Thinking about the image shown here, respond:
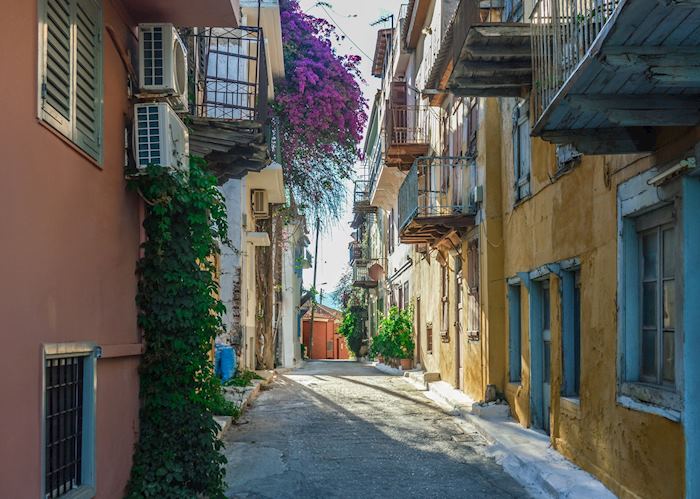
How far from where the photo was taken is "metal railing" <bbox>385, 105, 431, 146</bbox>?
2128 centimetres

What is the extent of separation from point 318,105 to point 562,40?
1166 cm

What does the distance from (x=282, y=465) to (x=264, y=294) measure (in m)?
15.0

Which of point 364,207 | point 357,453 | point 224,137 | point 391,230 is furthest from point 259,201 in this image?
point 364,207

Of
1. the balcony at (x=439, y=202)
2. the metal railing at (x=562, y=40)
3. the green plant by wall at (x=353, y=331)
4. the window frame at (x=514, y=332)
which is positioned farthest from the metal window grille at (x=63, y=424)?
the green plant by wall at (x=353, y=331)

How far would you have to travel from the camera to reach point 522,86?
10297 mm

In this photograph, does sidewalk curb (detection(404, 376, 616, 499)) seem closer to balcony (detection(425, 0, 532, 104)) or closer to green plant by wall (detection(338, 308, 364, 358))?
balcony (detection(425, 0, 532, 104))

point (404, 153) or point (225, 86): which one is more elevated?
point (404, 153)

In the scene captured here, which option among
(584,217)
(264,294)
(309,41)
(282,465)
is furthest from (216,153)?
(264,294)

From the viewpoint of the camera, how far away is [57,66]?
17.8 feet

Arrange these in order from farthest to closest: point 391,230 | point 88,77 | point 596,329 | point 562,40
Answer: point 391,230 → point 596,329 → point 562,40 → point 88,77

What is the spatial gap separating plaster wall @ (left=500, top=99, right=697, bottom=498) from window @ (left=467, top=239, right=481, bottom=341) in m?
3.09

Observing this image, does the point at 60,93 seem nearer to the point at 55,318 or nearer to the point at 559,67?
the point at 55,318

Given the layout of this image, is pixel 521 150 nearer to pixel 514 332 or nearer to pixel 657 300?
pixel 514 332

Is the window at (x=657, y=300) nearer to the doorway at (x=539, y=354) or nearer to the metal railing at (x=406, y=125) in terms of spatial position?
the doorway at (x=539, y=354)
